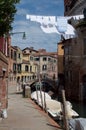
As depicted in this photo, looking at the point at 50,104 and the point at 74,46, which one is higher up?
the point at 74,46

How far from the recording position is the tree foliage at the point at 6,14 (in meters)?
8.26

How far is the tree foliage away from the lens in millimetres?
8258

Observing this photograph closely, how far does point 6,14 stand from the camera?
8.59 meters

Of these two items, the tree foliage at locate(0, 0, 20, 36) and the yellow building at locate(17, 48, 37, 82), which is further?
the yellow building at locate(17, 48, 37, 82)

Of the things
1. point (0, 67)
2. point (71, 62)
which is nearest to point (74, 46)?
point (71, 62)

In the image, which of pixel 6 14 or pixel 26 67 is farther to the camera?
pixel 26 67

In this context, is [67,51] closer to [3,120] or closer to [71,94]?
[71,94]

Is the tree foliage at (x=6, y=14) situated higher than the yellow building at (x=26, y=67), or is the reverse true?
the tree foliage at (x=6, y=14)

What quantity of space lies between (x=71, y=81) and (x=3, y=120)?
110 feet

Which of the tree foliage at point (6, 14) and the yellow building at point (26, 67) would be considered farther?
the yellow building at point (26, 67)

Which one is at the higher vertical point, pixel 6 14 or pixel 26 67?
pixel 6 14

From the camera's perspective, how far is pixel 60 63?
6244 cm

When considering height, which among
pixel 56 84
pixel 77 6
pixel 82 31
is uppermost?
pixel 77 6

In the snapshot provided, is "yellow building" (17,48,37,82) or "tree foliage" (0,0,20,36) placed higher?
"tree foliage" (0,0,20,36)
